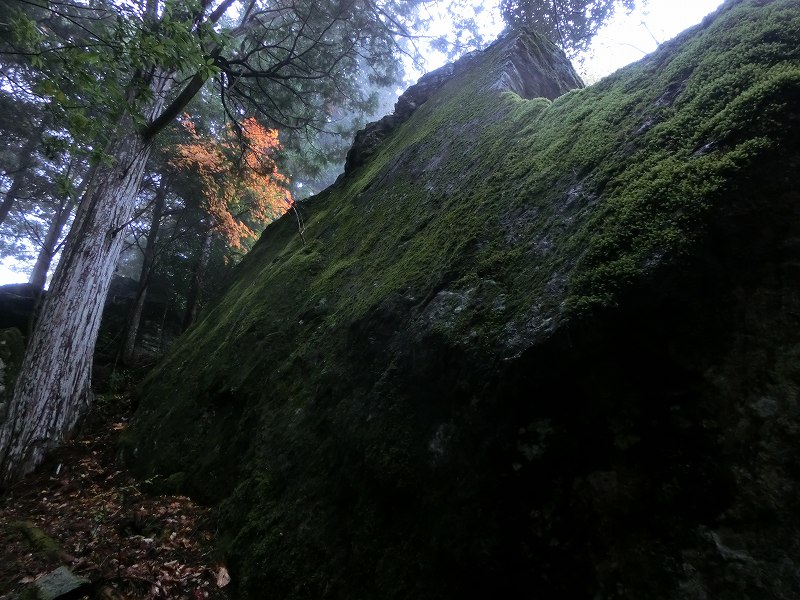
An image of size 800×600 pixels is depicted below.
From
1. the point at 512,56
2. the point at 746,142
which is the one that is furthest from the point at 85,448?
the point at 512,56

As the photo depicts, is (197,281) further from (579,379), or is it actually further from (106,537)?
(579,379)

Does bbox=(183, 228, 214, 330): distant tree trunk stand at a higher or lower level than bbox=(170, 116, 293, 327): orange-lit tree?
lower

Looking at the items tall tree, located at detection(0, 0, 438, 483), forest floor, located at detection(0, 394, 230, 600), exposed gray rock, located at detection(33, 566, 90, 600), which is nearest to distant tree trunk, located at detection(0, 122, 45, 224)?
tall tree, located at detection(0, 0, 438, 483)

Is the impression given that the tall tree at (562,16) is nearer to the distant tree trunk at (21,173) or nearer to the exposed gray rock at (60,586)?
the exposed gray rock at (60,586)

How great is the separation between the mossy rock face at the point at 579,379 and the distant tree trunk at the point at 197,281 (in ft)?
27.3

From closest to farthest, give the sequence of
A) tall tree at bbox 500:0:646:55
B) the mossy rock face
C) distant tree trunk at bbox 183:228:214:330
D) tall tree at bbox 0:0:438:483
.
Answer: the mossy rock face < tall tree at bbox 0:0:438:483 < tall tree at bbox 500:0:646:55 < distant tree trunk at bbox 183:228:214:330

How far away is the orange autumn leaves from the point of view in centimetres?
1012

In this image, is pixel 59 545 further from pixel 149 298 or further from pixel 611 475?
pixel 149 298

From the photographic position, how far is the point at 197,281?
35.9 feet

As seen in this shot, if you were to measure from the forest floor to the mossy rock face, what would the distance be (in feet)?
0.88

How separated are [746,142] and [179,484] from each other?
4.65m

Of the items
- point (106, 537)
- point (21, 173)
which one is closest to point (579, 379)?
point (106, 537)

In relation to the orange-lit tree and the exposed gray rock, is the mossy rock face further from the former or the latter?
the orange-lit tree

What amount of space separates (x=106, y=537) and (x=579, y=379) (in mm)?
3752
